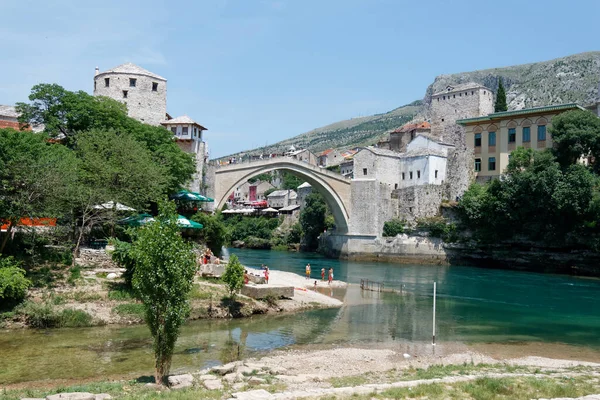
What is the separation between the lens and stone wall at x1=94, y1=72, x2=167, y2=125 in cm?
4659

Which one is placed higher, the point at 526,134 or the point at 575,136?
the point at 526,134

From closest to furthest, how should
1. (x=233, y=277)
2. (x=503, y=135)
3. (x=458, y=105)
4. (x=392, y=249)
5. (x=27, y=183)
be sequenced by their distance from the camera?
(x=27, y=183), (x=233, y=277), (x=392, y=249), (x=503, y=135), (x=458, y=105)

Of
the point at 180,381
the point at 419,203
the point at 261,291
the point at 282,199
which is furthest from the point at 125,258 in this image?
the point at 282,199

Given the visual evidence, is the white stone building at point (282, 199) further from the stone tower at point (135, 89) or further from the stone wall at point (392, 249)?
the stone tower at point (135, 89)

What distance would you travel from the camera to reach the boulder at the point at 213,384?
40.6 feet

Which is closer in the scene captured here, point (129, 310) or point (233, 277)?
point (129, 310)

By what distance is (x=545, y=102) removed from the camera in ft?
362

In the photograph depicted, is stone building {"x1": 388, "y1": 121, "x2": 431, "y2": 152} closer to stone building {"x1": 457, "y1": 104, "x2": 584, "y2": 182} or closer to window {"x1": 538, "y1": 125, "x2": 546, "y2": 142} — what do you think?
stone building {"x1": 457, "y1": 104, "x2": 584, "y2": 182}

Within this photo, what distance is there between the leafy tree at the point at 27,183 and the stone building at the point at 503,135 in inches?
1790

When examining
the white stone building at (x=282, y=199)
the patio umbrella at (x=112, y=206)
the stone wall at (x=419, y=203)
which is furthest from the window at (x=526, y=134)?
the patio umbrella at (x=112, y=206)

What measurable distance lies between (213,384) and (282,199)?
3123 inches

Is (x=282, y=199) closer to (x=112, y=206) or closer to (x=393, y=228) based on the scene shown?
(x=393, y=228)

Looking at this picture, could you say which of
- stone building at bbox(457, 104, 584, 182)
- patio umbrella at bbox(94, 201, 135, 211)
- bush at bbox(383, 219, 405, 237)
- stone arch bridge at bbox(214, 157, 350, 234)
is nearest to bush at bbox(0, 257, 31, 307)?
patio umbrella at bbox(94, 201, 135, 211)

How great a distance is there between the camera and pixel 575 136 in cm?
4522
